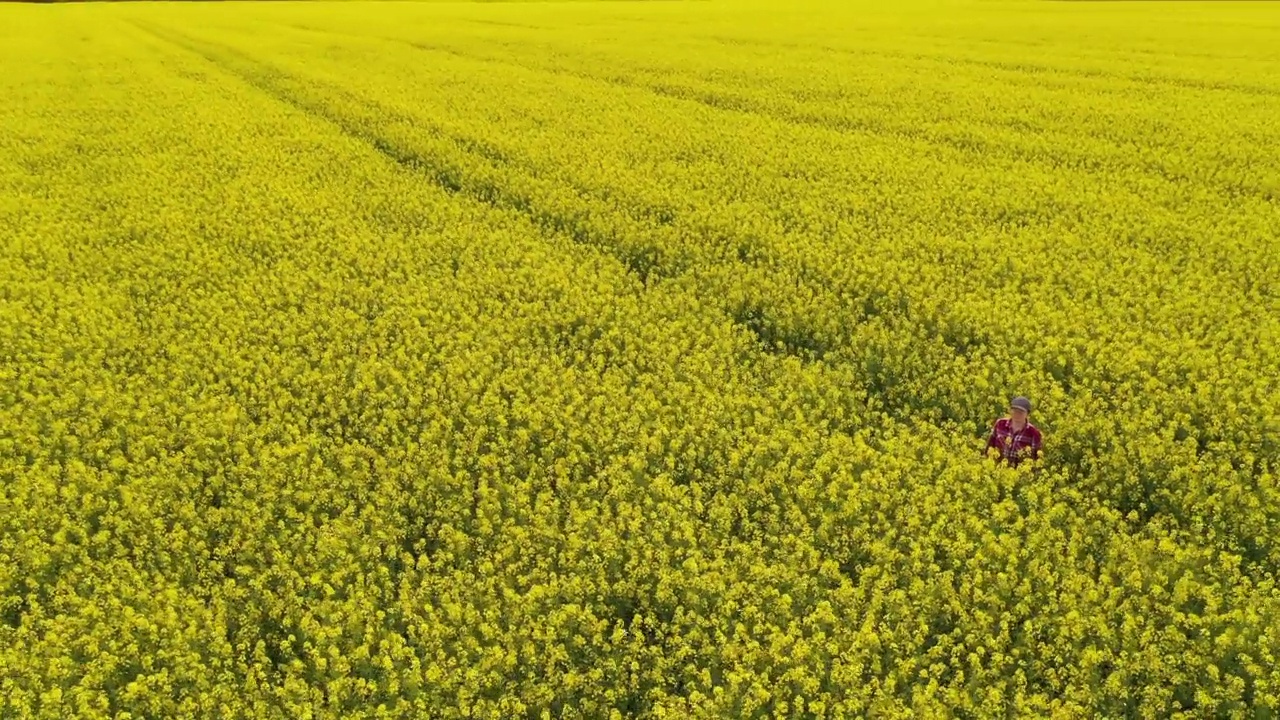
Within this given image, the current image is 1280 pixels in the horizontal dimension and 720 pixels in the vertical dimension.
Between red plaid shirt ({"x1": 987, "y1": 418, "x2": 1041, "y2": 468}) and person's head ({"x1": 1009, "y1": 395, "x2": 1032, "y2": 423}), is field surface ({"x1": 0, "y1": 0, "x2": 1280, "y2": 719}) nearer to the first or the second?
red plaid shirt ({"x1": 987, "y1": 418, "x2": 1041, "y2": 468})

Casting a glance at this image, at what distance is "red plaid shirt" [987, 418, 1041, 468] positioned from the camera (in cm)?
925

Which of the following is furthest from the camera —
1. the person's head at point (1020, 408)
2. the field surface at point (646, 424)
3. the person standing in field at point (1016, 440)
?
the person standing in field at point (1016, 440)

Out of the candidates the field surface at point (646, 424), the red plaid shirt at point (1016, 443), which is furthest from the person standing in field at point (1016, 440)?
the field surface at point (646, 424)

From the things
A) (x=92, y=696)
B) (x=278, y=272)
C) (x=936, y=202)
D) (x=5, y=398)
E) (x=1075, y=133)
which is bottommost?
(x=92, y=696)

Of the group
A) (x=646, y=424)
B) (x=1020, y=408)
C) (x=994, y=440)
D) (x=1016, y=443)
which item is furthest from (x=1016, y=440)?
(x=646, y=424)

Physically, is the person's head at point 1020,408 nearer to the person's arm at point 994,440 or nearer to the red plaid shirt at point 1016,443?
the red plaid shirt at point 1016,443

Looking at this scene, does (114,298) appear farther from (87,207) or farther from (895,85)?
(895,85)

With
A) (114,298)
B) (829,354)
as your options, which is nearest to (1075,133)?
(829,354)

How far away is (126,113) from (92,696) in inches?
1022

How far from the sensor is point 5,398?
37.2 feet

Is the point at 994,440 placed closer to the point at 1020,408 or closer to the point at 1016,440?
the point at 1016,440

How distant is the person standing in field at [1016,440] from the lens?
9.13 meters

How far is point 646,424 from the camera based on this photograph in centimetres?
1048

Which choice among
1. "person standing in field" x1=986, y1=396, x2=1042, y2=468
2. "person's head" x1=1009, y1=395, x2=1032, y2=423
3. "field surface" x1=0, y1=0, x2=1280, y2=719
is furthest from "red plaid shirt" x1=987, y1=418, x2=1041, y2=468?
"field surface" x1=0, y1=0, x2=1280, y2=719
